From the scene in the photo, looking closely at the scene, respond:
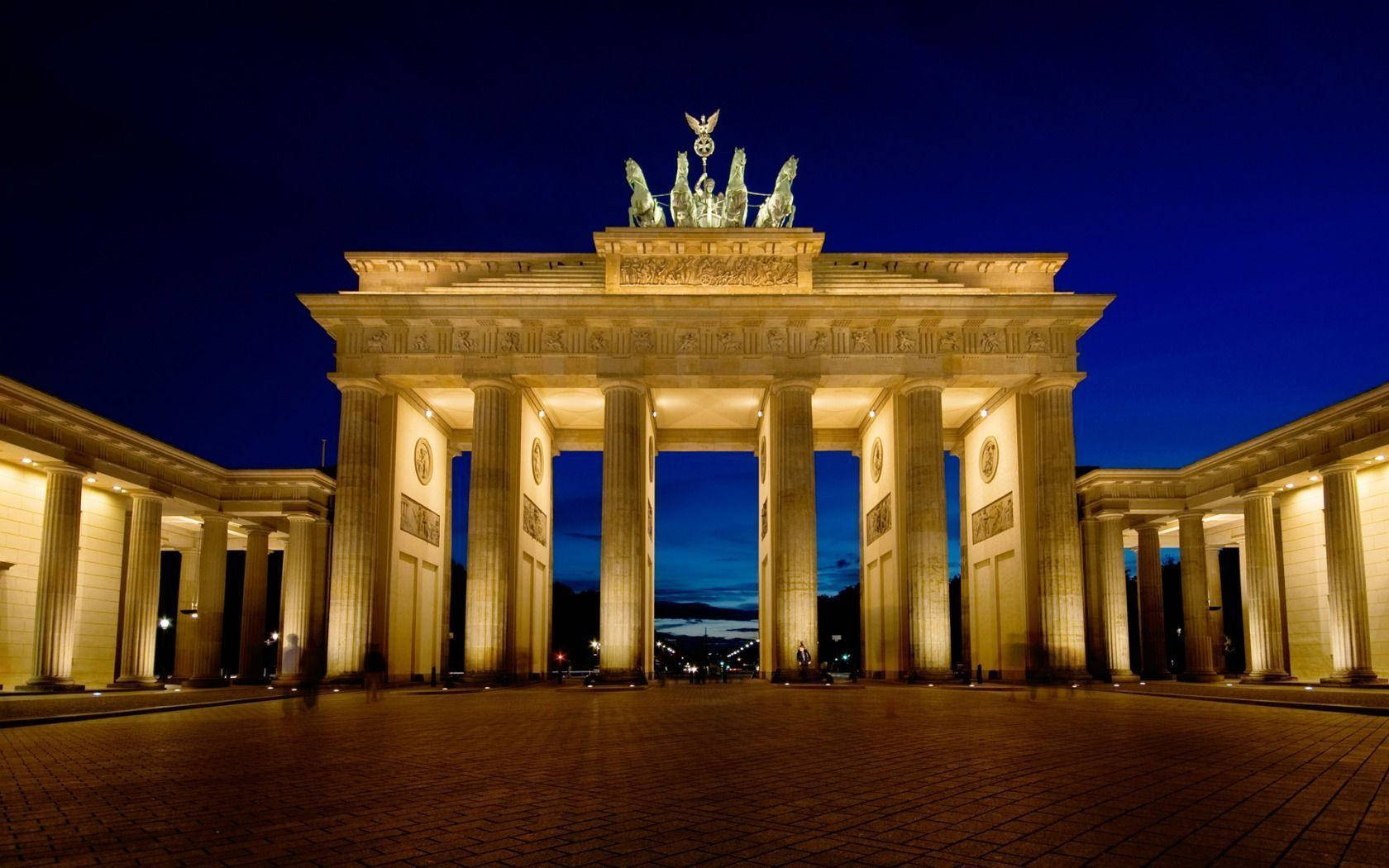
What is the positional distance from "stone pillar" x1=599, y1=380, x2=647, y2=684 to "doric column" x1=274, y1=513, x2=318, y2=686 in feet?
35.4

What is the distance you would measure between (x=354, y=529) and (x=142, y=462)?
8.48 meters

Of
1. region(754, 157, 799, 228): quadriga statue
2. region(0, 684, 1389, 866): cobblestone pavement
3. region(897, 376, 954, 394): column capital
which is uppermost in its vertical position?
region(754, 157, 799, 228): quadriga statue

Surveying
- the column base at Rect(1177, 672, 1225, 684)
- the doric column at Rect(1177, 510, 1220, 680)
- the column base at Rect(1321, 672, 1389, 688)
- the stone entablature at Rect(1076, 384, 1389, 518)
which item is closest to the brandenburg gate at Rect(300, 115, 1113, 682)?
the stone entablature at Rect(1076, 384, 1389, 518)

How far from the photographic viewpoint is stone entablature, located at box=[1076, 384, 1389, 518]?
98.9 feet

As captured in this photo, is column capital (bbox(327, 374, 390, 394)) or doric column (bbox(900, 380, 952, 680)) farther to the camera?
column capital (bbox(327, 374, 390, 394))

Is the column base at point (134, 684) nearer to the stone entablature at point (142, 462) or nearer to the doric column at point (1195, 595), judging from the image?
the stone entablature at point (142, 462)

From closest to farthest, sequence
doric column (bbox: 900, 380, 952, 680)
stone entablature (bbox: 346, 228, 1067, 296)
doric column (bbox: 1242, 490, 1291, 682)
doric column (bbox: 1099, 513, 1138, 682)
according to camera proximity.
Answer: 1. doric column (bbox: 900, 380, 952, 680)
2. doric column (bbox: 1099, 513, 1138, 682)
3. stone entablature (bbox: 346, 228, 1067, 296)
4. doric column (bbox: 1242, 490, 1291, 682)

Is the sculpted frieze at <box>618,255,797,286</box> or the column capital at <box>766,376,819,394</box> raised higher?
the sculpted frieze at <box>618,255,797,286</box>

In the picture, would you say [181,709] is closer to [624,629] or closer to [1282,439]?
[624,629]

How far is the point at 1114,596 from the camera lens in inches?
1574

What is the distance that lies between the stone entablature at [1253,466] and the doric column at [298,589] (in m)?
32.8

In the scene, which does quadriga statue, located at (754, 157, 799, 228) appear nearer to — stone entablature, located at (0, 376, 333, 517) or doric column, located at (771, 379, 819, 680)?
doric column, located at (771, 379, 819, 680)

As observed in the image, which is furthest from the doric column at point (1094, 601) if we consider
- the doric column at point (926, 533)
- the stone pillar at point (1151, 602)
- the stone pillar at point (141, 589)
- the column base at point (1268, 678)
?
the stone pillar at point (141, 589)

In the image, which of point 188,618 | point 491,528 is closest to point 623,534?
point 491,528
